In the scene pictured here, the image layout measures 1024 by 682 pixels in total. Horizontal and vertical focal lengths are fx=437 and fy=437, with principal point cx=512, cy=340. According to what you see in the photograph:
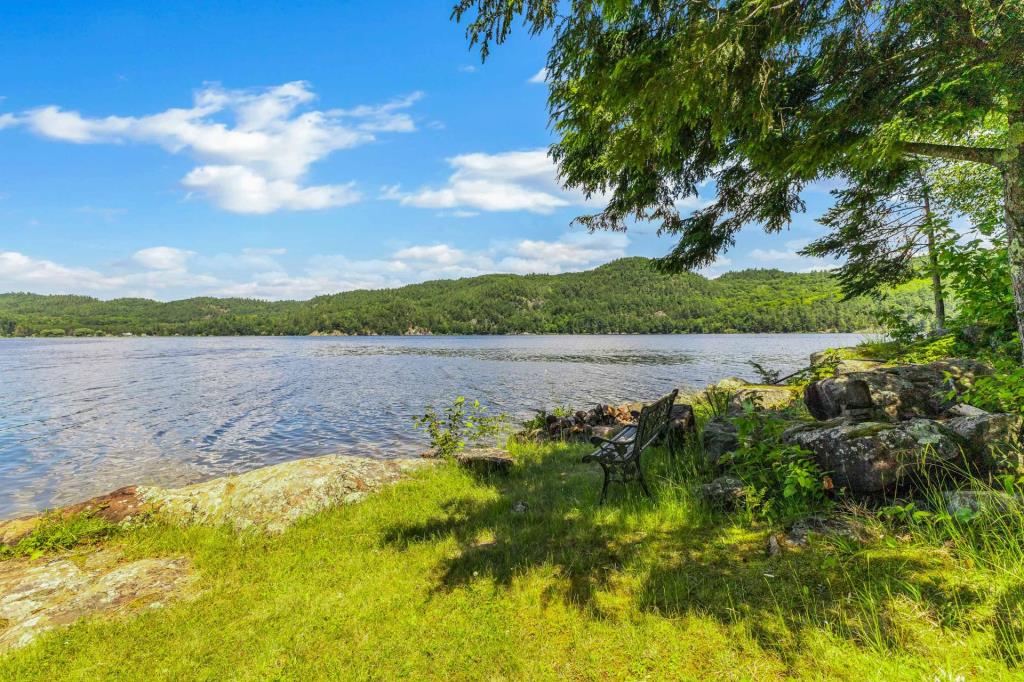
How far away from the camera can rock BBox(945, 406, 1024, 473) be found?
4.26m

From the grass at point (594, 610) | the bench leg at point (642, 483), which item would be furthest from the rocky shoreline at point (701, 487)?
the bench leg at point (642, 483)

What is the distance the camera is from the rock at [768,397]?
9086mm

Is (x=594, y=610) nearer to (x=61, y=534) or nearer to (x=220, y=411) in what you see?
(x=61, y=534)

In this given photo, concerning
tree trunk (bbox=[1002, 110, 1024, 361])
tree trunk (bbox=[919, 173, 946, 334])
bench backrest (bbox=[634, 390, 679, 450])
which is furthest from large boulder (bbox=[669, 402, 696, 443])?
tree trunk (bbox=[919, 173, 946, 334])

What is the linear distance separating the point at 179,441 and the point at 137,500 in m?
11.4

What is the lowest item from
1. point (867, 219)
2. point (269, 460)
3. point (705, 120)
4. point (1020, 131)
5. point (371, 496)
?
point (269, 460)

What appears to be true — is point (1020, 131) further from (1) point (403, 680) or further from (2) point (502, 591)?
(1) point (403, 680)

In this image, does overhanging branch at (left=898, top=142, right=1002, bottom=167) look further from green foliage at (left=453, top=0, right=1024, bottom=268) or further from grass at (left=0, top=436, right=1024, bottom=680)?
grass at (left=0, top=436, right=1024, bottom=680)

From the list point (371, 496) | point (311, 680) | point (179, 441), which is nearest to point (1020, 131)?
point (311, 680)

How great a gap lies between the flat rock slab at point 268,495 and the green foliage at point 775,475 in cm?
603

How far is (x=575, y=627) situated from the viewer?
372 centimetres

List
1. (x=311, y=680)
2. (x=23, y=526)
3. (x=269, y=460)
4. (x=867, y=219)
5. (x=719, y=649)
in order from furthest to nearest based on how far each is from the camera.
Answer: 1. (x=269, y=460)
2. (x=867, y=219)
3. (x=23, y=526)
4. (x=311, y=680)
5. (x=719, y=649)

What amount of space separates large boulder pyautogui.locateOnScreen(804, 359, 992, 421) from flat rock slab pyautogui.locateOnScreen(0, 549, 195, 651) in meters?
8.88

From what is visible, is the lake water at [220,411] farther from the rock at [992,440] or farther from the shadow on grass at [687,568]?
the rock at [992,440]
